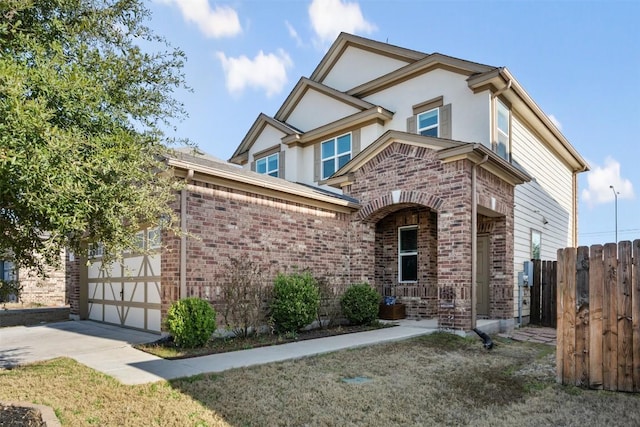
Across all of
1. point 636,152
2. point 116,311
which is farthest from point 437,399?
point 636,152

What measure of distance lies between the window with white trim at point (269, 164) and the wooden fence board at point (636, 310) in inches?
524

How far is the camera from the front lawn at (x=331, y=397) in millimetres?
4512

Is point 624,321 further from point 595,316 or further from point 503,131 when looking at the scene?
point 503,131

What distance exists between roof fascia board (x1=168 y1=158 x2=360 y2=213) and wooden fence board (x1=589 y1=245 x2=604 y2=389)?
644 centimetres

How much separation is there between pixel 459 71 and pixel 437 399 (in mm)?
9934

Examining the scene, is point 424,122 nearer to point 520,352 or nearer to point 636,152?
point 520,352

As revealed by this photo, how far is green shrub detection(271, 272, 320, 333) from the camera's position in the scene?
9.32 meters

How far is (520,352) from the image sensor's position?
866 cm

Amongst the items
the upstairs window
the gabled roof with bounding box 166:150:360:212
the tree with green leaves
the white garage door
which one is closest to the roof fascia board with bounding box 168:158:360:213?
the gabled roof with bounding box 166:150:360:212

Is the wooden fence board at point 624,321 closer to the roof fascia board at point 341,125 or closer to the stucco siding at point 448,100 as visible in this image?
the stucco siding at point 448,100

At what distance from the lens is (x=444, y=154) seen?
10219mm

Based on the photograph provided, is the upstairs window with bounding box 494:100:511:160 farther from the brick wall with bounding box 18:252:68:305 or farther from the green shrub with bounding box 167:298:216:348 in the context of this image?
the brick wall with bounding box 18:252:68:305

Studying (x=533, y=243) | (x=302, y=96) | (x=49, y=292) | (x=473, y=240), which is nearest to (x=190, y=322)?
(x=473, y=240)

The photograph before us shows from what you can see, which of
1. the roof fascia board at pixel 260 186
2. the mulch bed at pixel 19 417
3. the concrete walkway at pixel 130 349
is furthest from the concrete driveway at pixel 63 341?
the roof fascia board at pixel 260 186
